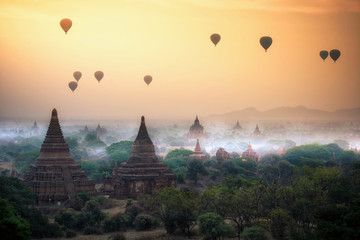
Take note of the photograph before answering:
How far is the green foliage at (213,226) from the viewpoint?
46250 mm

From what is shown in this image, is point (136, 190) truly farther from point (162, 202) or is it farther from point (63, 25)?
point (63, 25)

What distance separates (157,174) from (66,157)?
10.3 meters

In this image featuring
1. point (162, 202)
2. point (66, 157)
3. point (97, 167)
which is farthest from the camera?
point (97, 167)

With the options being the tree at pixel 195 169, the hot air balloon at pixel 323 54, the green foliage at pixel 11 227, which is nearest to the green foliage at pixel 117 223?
the green foliage at pixel 11 227

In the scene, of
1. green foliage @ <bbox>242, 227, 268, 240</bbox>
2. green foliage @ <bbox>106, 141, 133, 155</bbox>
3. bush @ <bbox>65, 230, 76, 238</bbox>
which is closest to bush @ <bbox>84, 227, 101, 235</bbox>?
bush @ <bbox>65, 230, 76, 238</bbox>

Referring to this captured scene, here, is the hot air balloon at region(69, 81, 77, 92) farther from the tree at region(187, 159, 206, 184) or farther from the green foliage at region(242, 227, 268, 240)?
the green foliage at region(242, 227, 268, 240)

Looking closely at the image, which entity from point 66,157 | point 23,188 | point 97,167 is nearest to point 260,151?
point 97,167

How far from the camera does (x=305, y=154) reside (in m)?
115

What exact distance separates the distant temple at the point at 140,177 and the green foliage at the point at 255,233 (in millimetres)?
23562

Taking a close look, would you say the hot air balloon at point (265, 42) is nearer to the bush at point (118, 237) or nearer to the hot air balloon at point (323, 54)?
the hot air balloon at point (323, 54)

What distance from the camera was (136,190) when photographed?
225ft

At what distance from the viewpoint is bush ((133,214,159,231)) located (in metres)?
53.0

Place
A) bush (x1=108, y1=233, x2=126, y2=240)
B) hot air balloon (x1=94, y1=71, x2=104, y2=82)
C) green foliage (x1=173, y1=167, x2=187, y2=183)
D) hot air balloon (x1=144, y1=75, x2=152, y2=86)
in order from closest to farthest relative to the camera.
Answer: bush (x1=108, y1=233, x2=126, y2=240), green foliage (x1=173, y1=167, x2=187, y2=183), hot air balloon (x1=94, y1=71, x2=104, y2=82), hot air balloon (x1=144, y1=75, x2=152, y2=86)

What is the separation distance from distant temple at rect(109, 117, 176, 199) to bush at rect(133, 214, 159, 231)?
45.1ft
